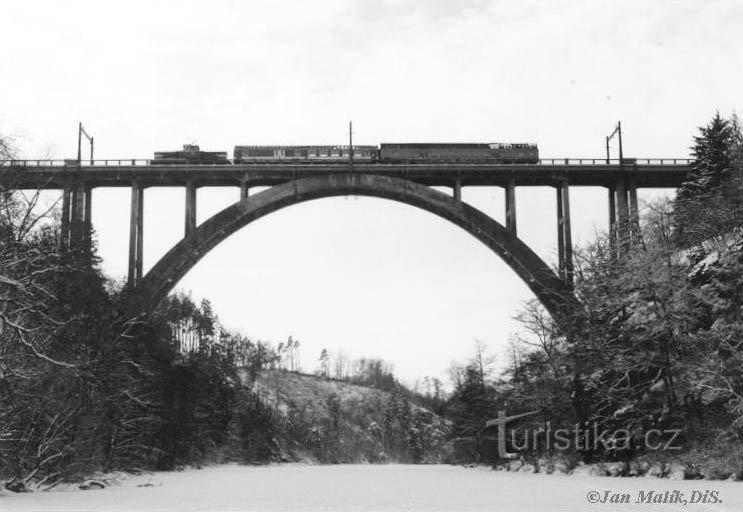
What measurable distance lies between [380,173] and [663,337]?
17503mm

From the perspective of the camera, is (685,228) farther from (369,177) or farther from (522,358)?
(369,177)

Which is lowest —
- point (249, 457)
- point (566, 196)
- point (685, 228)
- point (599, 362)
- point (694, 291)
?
point (249, 457)

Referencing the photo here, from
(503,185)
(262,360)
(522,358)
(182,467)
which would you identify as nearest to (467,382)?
(522,358)

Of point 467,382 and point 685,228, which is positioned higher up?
point 685,228

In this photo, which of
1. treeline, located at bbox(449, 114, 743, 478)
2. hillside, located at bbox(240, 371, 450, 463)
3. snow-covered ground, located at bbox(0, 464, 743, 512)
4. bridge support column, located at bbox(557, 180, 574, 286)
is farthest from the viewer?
hillside, located at bbox(240, 371, 450, 463)

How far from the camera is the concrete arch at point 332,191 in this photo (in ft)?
134

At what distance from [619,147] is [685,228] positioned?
7295 mm

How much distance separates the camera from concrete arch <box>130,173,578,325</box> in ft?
134

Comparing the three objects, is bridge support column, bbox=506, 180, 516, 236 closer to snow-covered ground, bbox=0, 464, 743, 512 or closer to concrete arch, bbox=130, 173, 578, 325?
concrete arch, bbox=130, 173, 578, 325

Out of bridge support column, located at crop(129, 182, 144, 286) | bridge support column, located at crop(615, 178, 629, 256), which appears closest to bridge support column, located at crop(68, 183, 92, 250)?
bridge support column, located at crop(129, 182, 144, 286)

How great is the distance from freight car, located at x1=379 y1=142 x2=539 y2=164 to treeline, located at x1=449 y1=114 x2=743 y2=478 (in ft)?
21.0

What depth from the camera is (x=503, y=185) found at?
42.2 metres

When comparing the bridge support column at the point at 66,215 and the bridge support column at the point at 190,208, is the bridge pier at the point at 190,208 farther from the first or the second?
the bridge support column at the point at 66,215

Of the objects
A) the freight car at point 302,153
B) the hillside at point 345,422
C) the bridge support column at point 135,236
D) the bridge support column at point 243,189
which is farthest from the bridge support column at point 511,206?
the hillside at point 345,422
